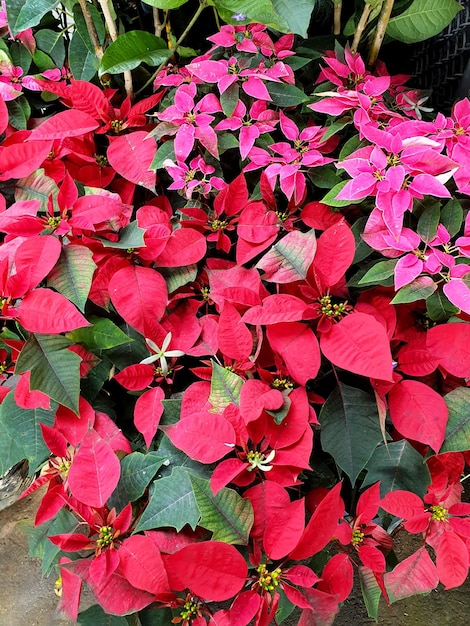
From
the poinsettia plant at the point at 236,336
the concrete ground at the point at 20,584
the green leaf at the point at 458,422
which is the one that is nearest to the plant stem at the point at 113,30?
the poinsettia plant at the point at 236,336

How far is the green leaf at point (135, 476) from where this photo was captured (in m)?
0.69

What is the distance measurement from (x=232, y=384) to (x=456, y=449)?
0.28m

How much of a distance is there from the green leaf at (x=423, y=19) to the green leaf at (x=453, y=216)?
0.36 m

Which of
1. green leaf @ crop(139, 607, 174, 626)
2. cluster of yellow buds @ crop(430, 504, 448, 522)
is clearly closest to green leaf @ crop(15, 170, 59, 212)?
green leaf @ crop(139, 607, 174, 626)

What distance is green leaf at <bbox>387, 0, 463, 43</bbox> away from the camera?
3.03 feet

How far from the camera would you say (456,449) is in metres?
0.68

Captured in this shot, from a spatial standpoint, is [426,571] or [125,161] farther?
[125,161]

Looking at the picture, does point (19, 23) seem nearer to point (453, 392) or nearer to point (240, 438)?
point (240, 438)

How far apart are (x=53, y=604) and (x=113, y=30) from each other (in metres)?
1.06

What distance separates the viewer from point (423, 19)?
0.94 meters

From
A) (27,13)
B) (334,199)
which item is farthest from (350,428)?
(27,13)

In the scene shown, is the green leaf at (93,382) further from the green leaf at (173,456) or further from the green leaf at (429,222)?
the green leaf at (429,222)

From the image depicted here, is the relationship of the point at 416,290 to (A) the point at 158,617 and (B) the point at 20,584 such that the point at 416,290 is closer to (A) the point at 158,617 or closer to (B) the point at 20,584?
(A) the point at 158,617

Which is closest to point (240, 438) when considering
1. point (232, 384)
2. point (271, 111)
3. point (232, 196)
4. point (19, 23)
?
point (232, 384)
